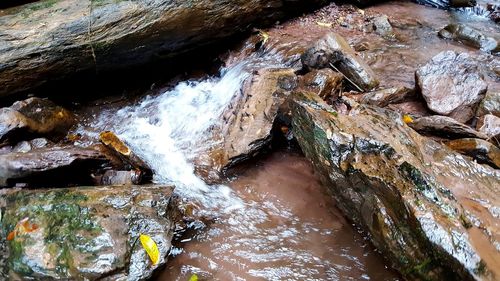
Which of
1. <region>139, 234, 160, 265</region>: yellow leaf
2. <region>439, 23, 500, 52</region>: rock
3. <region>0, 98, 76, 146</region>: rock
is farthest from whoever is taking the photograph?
<region>439, 23, 500, 52</region>: rock

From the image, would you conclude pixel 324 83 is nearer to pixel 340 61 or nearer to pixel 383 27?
pixel 340 61

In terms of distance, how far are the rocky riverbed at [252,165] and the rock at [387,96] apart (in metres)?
0.02

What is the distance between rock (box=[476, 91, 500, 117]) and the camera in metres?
4.74

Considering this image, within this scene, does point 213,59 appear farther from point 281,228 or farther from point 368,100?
point 281,228

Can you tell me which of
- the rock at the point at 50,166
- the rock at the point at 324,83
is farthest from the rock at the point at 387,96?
the rock at the point at 50,166

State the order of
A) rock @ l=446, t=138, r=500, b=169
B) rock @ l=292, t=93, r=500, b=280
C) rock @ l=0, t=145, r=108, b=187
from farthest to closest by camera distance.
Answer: rock @ l=446, t=138, r=500, b=169
rock @ l=0, t=145, r=108, b=187
rock @ l=292, t=93, r=500, b=280

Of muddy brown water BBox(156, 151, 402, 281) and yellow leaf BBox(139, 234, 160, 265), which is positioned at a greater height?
yellow leaf BBox(139, 234, 160, 265)

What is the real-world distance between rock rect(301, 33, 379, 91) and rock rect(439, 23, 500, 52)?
8.60ft

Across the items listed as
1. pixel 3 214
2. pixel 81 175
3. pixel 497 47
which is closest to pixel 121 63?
pixel 81 175

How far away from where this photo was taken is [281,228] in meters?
3.61

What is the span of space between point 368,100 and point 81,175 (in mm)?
3538

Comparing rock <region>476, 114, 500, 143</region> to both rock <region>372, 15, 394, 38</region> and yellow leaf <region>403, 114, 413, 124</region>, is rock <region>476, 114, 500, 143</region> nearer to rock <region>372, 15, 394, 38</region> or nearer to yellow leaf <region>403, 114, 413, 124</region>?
yellow leaf <region>403, 114, 413, 124</region>

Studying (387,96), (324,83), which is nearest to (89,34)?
(324,83)

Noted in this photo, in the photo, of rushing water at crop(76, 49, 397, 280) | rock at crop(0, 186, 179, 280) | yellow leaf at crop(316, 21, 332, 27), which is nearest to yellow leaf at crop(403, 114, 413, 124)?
rushing water at crop(76, 49, 397, 280)
